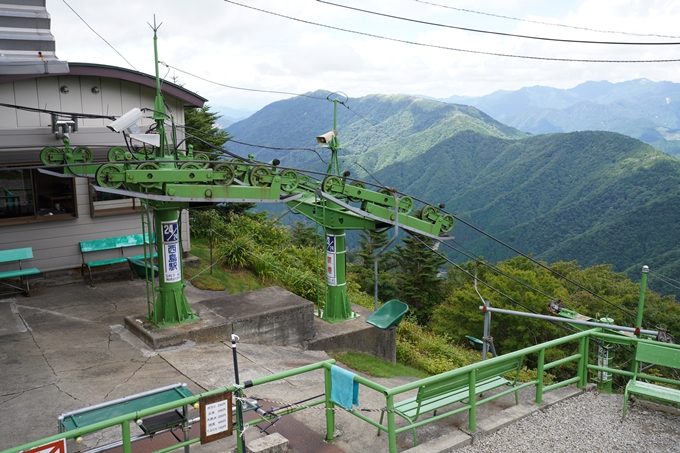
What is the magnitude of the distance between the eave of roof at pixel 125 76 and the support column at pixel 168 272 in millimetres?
4556

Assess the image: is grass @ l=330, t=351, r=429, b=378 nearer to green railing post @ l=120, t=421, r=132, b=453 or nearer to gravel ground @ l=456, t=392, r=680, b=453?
gravel ground @ l=456, t=392, r=680, b=453

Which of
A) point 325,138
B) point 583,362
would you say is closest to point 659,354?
point 583,362

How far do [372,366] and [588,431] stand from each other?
4.83 meters

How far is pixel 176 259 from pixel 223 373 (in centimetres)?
246

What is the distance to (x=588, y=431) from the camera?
23.4ft

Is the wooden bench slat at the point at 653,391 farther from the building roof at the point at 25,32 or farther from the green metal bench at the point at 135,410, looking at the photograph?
the building roof at the point at 25,32

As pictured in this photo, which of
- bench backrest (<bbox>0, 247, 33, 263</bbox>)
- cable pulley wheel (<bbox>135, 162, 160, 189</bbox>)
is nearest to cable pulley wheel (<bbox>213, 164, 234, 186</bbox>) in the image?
cable pulley wheel (<bbox>135, 162, 160, 189</bbox>)

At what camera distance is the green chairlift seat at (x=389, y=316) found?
438 inches

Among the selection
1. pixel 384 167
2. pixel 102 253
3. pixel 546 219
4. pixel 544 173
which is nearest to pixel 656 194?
pixel 546 219

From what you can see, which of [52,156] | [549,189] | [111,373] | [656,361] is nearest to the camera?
[656,361]

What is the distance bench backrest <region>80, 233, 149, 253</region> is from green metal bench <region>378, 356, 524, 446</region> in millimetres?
8810

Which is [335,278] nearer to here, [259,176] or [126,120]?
[259,176]

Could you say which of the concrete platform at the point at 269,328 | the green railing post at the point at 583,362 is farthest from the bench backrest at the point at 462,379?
the concrete platform at the point at 269,328

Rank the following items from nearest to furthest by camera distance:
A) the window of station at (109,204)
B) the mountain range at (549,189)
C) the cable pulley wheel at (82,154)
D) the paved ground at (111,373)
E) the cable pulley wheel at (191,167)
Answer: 1. the paved ground at (111,373)
2. the cable pulley wheel at (191,167)
3. the cable pulley wheel at (82,154)
4. the window of station at (109,204)
5. the mountain range at (549,189)
